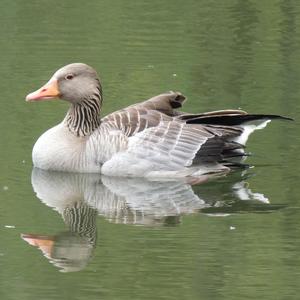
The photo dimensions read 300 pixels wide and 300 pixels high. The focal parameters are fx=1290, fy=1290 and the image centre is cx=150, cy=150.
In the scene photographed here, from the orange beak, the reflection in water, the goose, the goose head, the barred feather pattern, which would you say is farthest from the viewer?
the barred feather pattern

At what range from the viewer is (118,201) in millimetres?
13953

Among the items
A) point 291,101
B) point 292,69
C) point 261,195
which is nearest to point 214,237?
point 261,195

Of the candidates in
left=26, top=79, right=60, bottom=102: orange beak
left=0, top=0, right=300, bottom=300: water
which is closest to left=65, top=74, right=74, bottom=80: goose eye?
left=26, top=79, right=60, bottom=102: orange beak

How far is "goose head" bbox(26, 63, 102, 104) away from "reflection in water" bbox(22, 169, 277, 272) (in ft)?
3.03

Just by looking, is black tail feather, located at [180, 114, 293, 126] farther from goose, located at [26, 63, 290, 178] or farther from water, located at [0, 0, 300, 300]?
water, located at [0, 0, 300, 300]

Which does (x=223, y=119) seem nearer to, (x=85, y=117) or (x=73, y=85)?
(x=85, y=117)

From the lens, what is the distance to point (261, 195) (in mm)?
13977

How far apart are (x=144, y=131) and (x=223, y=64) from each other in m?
5.24

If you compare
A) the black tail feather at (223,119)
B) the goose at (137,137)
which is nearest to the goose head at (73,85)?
the goose at (137,137)

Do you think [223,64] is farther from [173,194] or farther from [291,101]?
[173,194]

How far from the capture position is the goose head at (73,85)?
15.1 m

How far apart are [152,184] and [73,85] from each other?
1.57 meters

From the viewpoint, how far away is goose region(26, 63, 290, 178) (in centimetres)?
1480

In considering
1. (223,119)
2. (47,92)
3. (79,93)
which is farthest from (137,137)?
(47,92)
